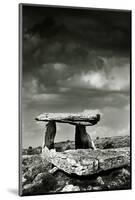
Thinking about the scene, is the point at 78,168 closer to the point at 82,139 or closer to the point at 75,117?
the point at 82,139

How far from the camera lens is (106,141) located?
6129 mm

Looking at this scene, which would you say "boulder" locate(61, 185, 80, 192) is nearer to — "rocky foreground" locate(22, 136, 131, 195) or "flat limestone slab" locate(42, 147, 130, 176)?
"rocky foreground" locate(22, 136, 131, 195)

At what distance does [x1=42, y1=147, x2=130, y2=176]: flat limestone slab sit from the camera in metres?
5.89

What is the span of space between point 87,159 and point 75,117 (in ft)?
1.64

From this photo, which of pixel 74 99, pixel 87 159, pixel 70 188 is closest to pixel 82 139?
pixel 87 159

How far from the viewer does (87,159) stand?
598 centimetres

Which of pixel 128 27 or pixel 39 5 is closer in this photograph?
pixel 39 5

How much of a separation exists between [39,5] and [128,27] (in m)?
1.14

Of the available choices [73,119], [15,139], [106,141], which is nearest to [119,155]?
[106,141]

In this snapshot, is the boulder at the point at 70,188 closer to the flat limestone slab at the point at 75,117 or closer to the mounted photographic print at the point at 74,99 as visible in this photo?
the mounted photographic print at the point at 74,99

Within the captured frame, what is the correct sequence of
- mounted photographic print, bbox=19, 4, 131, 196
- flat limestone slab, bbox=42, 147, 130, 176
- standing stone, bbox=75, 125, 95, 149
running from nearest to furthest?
mounted photographic print, bbox=19, 4, 131, 196 < flat limestone slab, bbox=42, 147, 130, 176 < standing stone, bbox=75, 125, 95, 149

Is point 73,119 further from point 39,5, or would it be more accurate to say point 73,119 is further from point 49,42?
point 39,5

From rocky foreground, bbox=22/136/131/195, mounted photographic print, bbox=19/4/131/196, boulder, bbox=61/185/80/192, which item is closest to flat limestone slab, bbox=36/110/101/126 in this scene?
mounted photographic print, bbox=19/4/131/196

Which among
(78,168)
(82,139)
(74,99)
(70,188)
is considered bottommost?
(70,188)
